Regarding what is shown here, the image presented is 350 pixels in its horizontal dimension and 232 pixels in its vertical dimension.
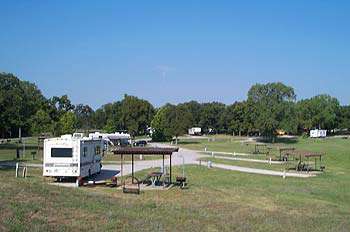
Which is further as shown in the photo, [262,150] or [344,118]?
[344,118]

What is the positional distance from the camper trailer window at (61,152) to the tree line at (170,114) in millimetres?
46294

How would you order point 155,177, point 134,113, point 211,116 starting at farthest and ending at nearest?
point 211,116 → point 134,113 → point 155,177

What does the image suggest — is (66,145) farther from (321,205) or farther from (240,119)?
(240,119)

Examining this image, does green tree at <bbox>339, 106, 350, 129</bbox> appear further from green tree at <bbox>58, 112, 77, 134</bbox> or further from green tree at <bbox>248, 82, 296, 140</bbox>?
green tree at <bbox>58, 112, 77, 134</bbox>

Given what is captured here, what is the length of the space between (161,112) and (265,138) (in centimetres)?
3279

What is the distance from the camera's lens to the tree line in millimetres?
84381

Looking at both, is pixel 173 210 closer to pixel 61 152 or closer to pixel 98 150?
pixel 61 152

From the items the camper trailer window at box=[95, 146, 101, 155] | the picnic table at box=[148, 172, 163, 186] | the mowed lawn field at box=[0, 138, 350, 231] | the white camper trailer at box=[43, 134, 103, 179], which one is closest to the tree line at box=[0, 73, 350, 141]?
the camper trailer window at box=[95, 146, 101, 155]

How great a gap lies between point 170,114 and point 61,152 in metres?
76.1

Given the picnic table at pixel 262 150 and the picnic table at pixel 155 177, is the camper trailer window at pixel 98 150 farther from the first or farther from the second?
the picnic table at pixel 262 150

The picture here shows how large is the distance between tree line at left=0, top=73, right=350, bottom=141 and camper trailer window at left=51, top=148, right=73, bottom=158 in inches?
1823

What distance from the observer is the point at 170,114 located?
352ft

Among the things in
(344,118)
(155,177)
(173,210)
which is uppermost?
(344,118)

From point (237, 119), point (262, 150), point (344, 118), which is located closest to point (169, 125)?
point (262, 150)
